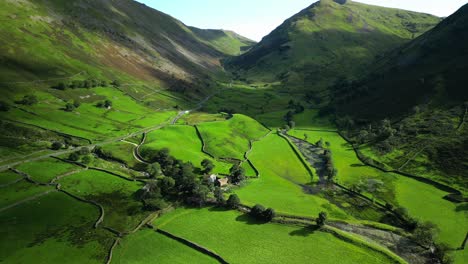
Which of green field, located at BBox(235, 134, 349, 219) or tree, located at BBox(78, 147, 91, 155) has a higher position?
green field, located at BBox(235, 134, 349, 219)

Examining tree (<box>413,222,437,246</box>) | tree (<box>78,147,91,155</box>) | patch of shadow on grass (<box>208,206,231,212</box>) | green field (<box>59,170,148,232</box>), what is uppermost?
tree (<box>413,222,437,246</box>)

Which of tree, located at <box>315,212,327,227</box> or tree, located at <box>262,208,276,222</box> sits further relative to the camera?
tree, located at <box>262,208,276,222</box>

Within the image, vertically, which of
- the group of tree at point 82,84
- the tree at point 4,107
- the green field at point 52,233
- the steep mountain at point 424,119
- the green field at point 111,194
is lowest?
the green field at point 52,233

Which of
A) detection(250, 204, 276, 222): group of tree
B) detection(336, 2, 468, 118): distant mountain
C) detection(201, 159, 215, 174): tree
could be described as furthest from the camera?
detection(336, 2, 468, 118): distant mountain

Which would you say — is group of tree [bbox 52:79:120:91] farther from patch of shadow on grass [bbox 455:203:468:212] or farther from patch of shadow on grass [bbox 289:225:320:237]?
patch of shadow on grass [bbox 455:203:468:212]

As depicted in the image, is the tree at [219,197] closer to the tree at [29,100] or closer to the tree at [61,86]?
the tree at [29,100]

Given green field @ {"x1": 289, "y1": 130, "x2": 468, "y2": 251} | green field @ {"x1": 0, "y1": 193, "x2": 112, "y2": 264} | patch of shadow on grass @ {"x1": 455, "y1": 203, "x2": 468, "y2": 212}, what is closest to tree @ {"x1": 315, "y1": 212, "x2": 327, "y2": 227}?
green field @ {"x1": 289, "y1": 130, "x2": 468, "y2": 251}

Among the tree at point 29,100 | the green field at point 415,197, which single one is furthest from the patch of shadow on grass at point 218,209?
the tree at point 29,100
